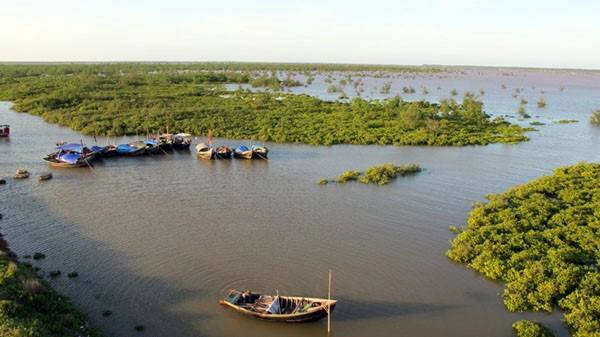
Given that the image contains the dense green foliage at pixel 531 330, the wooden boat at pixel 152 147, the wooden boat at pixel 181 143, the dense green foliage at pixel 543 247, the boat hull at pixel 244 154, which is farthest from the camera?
the wooden boat at pixel 181 143

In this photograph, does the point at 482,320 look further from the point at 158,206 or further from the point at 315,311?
the point at 158,206

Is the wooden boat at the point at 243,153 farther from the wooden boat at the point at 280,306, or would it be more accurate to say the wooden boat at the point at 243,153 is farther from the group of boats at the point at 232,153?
the wooden boat at the point at 280,306

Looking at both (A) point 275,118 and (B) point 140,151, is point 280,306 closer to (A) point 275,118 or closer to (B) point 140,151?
(B) point 140,151

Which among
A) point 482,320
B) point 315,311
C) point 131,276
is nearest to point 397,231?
point 482,320

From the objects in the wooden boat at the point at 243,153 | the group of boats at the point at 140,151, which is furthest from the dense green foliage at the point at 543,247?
the group of boats at the point at 140,151

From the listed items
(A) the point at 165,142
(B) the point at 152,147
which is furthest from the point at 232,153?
(B) the point at 152,147

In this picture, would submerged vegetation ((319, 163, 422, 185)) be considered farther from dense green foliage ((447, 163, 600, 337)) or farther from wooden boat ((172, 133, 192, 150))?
wooden boat ((172, 133, 192, 150))

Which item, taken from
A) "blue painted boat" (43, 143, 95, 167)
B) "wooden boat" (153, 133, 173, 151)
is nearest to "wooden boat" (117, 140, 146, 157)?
"wooden boat" (153, 133, 173, 151)

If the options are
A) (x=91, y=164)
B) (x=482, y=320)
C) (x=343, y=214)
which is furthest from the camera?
(x=91, y=164)
